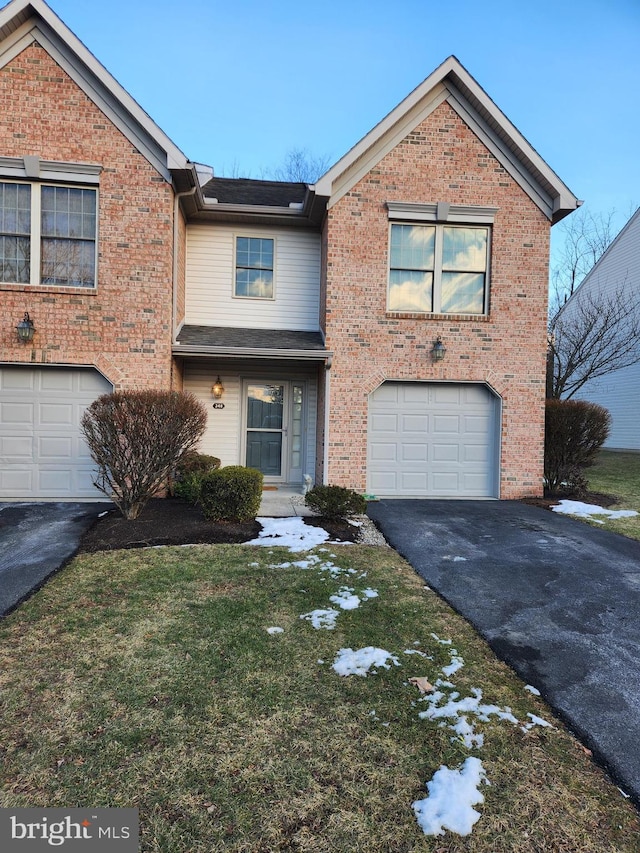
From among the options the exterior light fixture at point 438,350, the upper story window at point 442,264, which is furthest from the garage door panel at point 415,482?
the upper story window at point 442,264

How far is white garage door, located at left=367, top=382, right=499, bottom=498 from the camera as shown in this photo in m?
9.63

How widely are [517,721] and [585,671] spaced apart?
0.95m

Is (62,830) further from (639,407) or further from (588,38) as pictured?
(639,407)

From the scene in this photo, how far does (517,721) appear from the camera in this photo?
8.99 feet

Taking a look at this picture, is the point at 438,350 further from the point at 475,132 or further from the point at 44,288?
the point at 44,288

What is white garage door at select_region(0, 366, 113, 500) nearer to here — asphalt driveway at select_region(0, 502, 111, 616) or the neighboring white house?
asphalt driveway at select_region(0, 502, 111, 616)

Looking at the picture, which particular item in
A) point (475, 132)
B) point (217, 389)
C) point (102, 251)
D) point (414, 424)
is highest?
point (475, 132)

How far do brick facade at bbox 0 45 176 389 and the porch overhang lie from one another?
60 centimetres

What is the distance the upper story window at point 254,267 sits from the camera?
→ 33.8 ft

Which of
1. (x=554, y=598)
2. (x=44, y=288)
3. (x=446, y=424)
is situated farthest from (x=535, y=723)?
(x=44, y=288)

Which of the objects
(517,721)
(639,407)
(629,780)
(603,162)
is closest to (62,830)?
(517,721)

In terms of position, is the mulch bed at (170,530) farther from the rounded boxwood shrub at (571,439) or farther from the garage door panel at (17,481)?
the rounded boxwood shrub at (571,439)

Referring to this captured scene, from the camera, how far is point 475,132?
31.0 feet

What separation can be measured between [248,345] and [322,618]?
6.29 m
